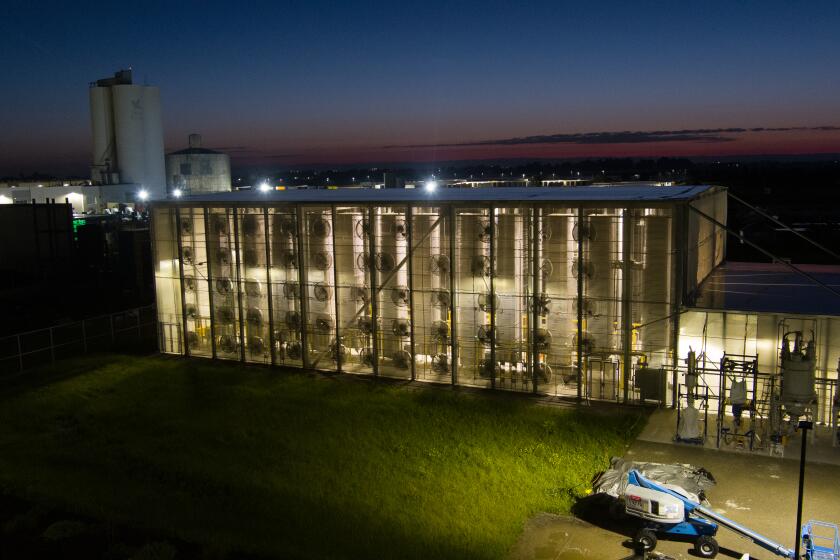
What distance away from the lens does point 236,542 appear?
13.8 metres

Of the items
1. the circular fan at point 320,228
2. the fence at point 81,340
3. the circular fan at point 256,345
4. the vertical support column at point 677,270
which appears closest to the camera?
the vertical support column at point 677,270

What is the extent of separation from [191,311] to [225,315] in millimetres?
1538

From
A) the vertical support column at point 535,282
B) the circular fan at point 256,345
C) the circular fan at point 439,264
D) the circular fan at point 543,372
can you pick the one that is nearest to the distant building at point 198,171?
the circular fan at point 256,345

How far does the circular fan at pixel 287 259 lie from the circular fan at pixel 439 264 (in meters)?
4.87

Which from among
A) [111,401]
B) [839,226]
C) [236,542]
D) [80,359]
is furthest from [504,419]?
[839,226]

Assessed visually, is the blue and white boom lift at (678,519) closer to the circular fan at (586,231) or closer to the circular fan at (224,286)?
the circular fan at (586,231)

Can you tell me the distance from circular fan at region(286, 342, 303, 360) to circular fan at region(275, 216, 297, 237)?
3.70 metres

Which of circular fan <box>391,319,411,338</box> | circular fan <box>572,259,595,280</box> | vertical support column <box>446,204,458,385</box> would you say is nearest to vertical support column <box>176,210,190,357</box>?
circular fan <box>391,319,411,338</box>

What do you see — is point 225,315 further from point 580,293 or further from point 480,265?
point 580,293

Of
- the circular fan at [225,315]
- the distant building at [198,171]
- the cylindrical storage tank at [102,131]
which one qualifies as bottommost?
the circular fan at [225,315]

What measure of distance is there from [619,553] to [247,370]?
15.4m

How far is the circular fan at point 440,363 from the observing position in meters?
23.5

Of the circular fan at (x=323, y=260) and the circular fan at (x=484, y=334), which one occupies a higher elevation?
the circular fan at (x=323, y=260)

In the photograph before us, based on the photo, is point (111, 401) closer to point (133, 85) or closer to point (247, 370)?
point (247, 370)
